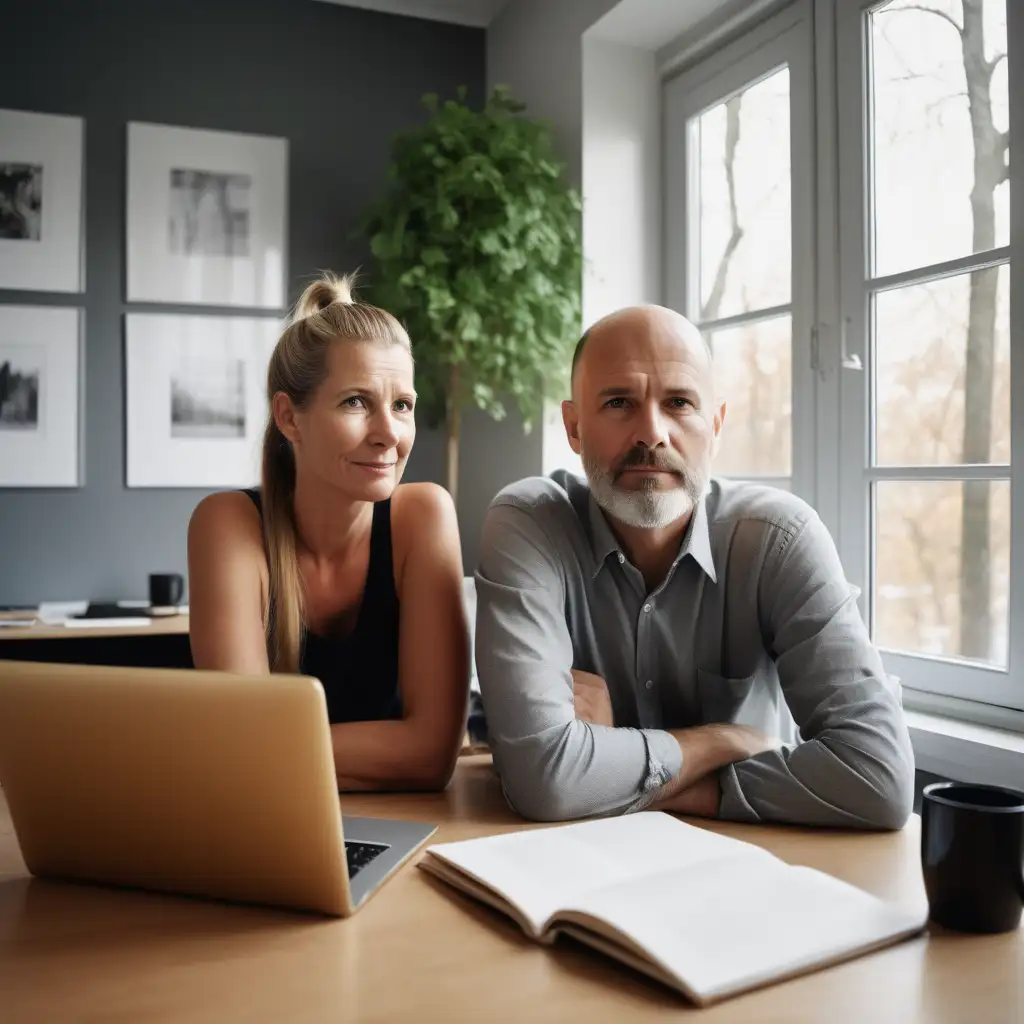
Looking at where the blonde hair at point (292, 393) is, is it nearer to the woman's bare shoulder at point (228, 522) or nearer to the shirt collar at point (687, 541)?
the woman's bare shoulder at point (228, 522)

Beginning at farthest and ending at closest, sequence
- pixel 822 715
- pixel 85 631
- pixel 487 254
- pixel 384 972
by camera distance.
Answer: pixel 487 254, pixel 85 631, pixel 822 715, pixel 384 972

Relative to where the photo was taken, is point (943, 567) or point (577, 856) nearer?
point (577, 856)

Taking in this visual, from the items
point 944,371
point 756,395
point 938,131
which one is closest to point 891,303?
point 944,371

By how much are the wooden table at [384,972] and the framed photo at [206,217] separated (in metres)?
2.67

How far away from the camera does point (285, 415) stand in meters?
1.55

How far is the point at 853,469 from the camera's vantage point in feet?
7.59

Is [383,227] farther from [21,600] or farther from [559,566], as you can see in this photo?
[559,566]

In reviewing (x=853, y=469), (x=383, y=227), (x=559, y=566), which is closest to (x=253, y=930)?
(x=559, y=566)

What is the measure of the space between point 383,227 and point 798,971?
2663 mm

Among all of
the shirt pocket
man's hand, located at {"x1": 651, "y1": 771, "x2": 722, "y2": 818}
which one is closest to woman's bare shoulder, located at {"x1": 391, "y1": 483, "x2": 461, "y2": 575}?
the shirt pocket

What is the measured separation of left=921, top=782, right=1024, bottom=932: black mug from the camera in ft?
2.51

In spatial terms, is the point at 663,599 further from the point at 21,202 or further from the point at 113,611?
the point at 21,202

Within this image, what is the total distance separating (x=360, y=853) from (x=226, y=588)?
22.3 inches

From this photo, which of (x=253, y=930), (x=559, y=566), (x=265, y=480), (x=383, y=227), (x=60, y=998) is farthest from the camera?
(x=383, y=227)
